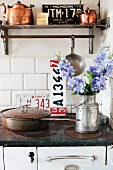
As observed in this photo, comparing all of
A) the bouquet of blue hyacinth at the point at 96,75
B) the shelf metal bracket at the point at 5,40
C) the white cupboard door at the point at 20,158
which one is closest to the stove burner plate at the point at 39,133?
the white cupboard door at the point at 20,158

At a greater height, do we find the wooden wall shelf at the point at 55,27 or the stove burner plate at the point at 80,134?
the wooden wall shelf at the point at 55,27

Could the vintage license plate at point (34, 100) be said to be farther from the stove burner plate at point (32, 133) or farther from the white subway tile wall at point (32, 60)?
the stove burner plate at point (32, 133)

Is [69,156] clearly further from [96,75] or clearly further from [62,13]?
[62,13]

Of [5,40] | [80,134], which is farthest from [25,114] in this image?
[5,40]

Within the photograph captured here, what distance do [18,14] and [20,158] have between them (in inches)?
34.7

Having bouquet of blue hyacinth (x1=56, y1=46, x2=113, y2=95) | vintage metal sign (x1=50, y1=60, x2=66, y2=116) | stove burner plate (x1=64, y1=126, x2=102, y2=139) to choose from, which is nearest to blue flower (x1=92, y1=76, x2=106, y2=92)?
bouquet of blue hyacinth (x1=56, y1=46, x2=113, y2=95)

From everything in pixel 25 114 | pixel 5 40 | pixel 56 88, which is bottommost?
pixel 25 114

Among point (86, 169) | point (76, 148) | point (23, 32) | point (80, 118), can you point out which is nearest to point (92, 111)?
point (80, 118)

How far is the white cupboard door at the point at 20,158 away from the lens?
1.42 m

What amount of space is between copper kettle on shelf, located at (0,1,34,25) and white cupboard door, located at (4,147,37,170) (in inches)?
31.2

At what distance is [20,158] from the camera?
1.43 metres

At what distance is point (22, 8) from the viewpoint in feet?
5.50

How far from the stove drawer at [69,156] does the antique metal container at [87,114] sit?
15cm

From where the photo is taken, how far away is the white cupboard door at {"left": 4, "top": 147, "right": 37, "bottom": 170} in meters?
1.42
